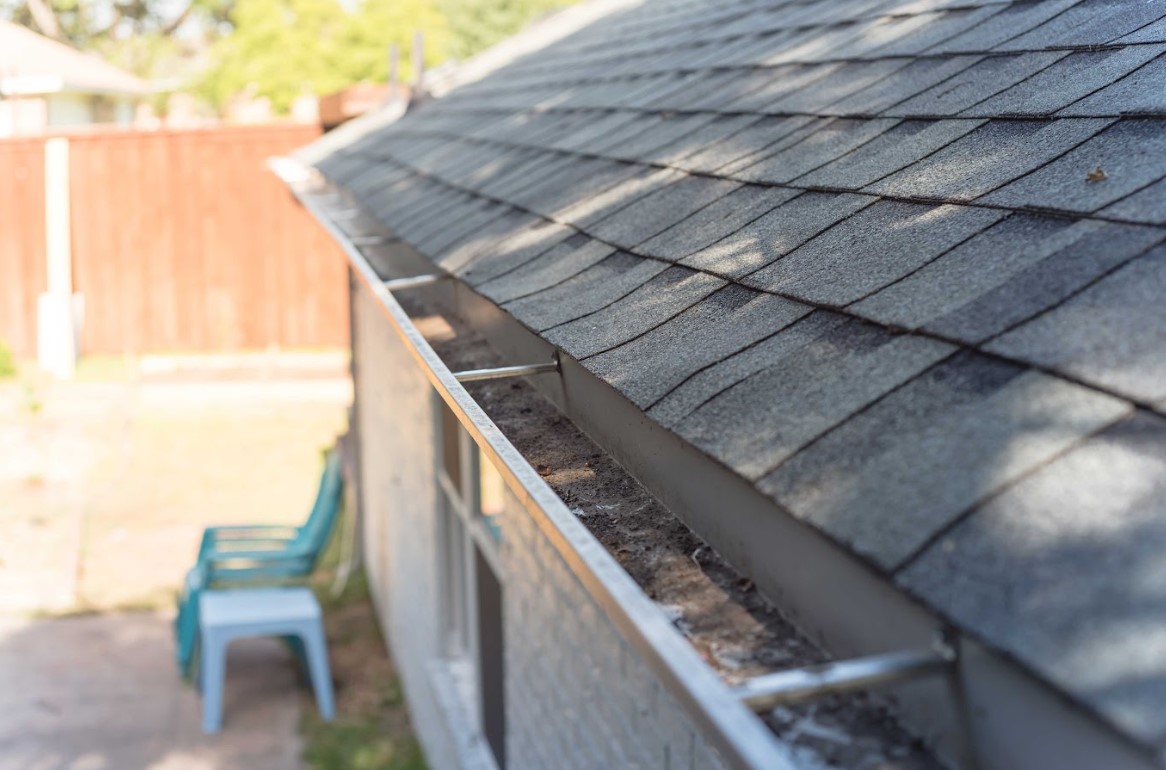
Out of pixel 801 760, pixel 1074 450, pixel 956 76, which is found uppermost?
pixel 956 76

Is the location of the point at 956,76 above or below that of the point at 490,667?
above

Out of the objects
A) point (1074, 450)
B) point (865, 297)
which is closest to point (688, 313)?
point (865, 297)

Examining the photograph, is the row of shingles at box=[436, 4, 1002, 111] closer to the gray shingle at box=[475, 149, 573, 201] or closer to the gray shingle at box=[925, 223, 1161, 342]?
the gray shingle at box=[475, 149, 573, 201]

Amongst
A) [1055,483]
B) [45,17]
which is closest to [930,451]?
[1055,483]

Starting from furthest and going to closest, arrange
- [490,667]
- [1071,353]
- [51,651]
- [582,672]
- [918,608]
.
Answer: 1. [51,651]
2. [490,667]
3. [582,672]
4. [1071,353]
5. [918,608]

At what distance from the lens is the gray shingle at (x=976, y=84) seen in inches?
108

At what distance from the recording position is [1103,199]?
1901mm

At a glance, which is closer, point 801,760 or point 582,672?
point 801,760

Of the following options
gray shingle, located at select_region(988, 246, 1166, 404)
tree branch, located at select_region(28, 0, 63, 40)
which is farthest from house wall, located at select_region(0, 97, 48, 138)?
gray shingle, located at select_region(988, 246, 1166, 404)

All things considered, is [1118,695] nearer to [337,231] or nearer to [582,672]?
[582,672]

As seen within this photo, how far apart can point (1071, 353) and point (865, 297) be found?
0.50 meters

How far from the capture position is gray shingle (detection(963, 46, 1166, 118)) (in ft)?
7.70

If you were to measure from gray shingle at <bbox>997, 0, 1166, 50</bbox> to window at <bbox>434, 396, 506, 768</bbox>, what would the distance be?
9.24 feet

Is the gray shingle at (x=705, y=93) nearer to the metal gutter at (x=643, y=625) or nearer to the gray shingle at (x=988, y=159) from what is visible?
the gray shingle at (x=988, y=159)
